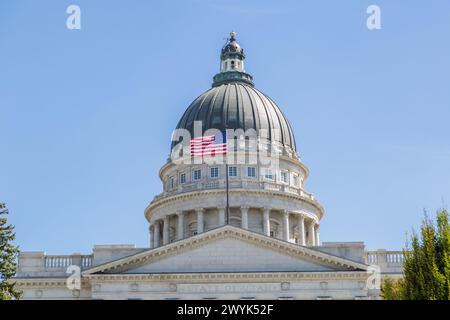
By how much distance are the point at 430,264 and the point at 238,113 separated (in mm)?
57670

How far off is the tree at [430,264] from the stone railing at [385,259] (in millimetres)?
35464

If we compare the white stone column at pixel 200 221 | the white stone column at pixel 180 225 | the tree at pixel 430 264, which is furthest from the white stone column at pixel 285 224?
the tree at pixel 430 264

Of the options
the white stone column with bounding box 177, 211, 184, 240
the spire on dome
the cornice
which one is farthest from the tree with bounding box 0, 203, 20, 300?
the spire on dome

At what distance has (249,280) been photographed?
6706cm

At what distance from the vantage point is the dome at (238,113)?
9194 centimetres

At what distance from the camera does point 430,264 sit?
35.7 meters

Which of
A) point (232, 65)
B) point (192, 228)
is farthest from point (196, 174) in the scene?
point (232, 65)

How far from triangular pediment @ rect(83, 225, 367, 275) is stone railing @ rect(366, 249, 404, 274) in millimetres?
6724

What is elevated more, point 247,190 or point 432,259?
point 247,190

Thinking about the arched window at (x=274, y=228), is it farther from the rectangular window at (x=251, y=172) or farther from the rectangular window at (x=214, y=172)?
the rectangular window at (x=214, y=172)

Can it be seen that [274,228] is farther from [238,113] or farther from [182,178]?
[238,113]
